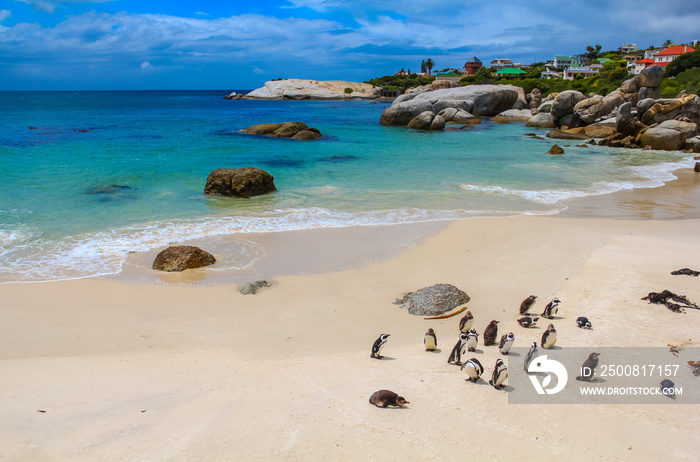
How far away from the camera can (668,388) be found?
5367 mm

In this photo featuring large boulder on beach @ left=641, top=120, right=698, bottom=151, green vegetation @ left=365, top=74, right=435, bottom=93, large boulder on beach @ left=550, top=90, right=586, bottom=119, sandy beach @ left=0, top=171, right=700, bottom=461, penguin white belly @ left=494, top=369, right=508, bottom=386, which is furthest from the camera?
green vegetation @ left=365, top=74, right=435, bottom=93

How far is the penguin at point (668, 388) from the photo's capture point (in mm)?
5328

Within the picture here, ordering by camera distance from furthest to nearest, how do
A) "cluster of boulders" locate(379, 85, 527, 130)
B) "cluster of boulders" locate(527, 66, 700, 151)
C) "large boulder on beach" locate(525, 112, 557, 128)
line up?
"cluster of boulders" locate(379, 85, 527, 130) → "large boulder on beach" locate(525, 112, 557, 128) → "cluster of boulders" locate(527, 66, 700, 151)

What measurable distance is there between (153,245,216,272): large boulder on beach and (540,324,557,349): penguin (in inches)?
279

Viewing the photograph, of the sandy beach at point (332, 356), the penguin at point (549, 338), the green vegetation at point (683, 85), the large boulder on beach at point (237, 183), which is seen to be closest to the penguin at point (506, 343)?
the sandy beach at point (332, 356)

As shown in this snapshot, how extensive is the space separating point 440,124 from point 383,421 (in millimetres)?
37588

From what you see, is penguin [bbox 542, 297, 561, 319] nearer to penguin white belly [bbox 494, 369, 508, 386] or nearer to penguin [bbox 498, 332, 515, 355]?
penguin [bbox 498, 332, 515, 355]

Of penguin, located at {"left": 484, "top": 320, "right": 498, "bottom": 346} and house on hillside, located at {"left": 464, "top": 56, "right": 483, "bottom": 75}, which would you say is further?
house on hillside, located at {"left": 464, "top": 56, "right": 483, "bottom": 75}

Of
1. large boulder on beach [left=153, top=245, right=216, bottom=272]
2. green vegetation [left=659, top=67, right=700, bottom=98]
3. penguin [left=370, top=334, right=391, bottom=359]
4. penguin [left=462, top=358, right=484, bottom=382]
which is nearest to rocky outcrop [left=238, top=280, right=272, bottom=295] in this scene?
large boulder on beach [left=153, top=245, right=216, bottom=272]

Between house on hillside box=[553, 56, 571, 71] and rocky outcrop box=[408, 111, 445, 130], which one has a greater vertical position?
house on hillside box=[553, 56, 571, 71]

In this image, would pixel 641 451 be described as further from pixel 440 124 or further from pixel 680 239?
pixel 440 124

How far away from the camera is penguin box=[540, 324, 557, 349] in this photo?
21.6 ft

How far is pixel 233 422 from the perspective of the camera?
5082mm

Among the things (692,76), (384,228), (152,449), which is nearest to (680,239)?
(384,228)
